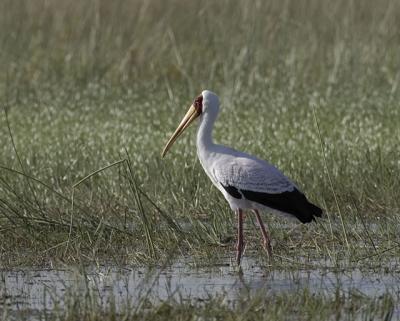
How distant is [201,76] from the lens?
14.8 metres

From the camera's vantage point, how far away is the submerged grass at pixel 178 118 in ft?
26.2

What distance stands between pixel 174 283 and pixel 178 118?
19.4ft

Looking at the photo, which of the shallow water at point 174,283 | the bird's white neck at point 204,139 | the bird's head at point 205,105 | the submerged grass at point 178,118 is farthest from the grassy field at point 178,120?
the bird's head at point 205,105

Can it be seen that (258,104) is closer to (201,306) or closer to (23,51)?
(23,51)

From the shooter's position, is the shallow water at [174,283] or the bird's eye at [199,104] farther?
the bird's eye at [199,104]

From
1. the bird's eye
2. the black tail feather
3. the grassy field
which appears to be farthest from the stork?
the bird's eye

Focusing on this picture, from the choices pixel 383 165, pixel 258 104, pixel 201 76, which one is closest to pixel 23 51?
pixel 201 76

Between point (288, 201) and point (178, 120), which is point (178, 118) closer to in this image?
point (178, 120)

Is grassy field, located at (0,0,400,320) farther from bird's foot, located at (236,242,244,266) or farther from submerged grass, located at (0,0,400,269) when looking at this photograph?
bird's foot, located at (236,242,244,266)

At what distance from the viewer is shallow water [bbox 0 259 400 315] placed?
6623 mm

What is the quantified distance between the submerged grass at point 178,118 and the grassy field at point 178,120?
0.02 metres

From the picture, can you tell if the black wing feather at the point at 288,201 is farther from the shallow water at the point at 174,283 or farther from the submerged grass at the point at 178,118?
the shallow water at the point at 174,283

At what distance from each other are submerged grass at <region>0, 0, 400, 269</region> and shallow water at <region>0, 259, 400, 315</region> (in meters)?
0.15

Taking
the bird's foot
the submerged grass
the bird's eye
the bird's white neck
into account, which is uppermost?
the bird's eye
